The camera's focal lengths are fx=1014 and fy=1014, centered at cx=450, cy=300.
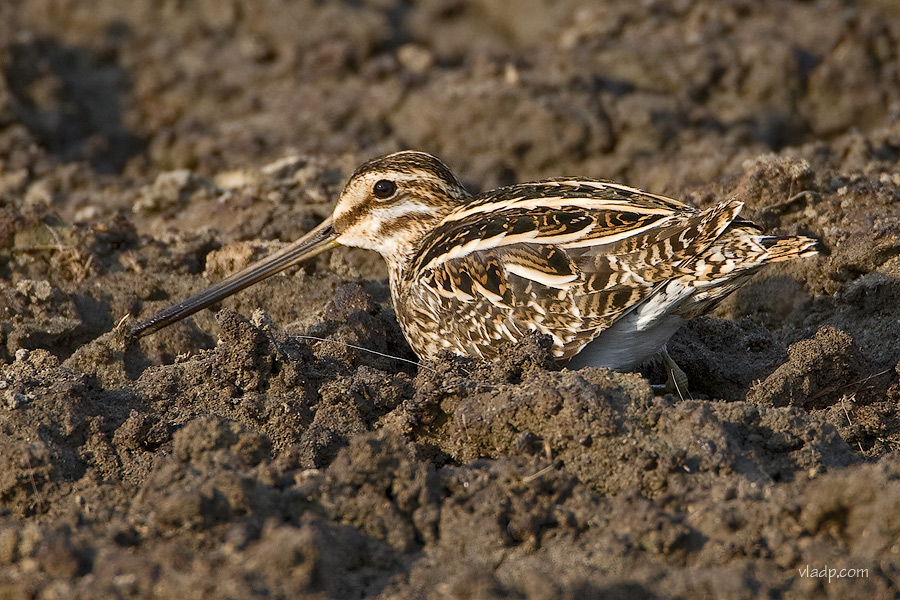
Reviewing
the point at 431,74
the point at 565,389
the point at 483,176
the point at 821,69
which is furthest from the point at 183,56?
the point at 565,389

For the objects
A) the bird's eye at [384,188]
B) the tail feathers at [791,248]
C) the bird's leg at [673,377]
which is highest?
the bird's eye at [384,188]

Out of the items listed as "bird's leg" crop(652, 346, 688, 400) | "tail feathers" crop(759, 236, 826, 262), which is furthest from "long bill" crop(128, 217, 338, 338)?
"tail feathers" crop(759, 236, 826, 262)

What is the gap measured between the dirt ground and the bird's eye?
0.65 metres

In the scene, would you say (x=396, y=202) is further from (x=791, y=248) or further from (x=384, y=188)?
(x=791, y=248)

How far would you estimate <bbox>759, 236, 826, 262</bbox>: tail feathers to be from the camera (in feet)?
15.0

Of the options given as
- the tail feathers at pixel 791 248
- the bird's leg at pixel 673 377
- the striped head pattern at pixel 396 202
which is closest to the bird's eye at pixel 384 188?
the striped head pattern at pixel 396 202

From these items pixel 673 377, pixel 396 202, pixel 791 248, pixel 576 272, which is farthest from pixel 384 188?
pixel 791 248

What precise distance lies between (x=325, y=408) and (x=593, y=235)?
1550 millimetres

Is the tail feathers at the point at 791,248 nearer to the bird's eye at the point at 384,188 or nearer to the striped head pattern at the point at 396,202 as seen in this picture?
the striped head pattern at the point at 396,202

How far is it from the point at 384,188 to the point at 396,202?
12cm

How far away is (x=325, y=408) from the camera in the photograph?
15.2 ft

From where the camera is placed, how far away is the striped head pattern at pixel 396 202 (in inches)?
237

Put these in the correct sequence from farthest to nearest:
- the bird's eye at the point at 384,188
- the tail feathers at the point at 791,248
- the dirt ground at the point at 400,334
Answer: the bird's eye at the point at 384,188, the tail feathers at the point at 791,248, the dirt ground at the point at 400,334

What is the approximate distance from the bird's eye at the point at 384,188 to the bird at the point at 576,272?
390 millimetres
